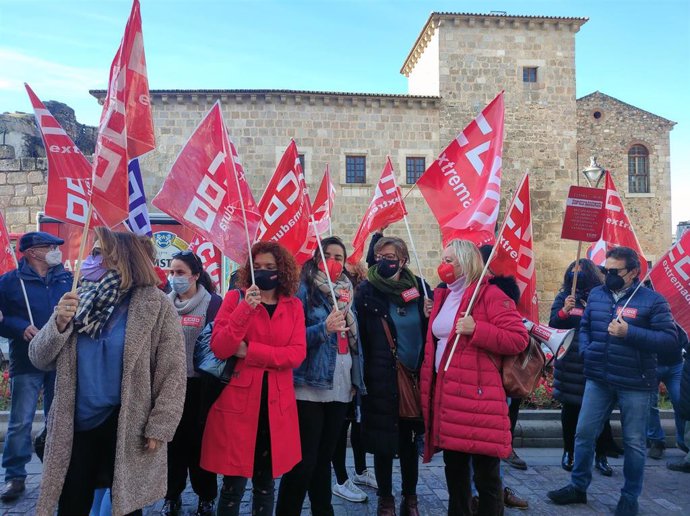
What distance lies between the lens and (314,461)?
3.50m

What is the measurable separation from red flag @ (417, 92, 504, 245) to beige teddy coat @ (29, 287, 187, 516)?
2465 millimetres

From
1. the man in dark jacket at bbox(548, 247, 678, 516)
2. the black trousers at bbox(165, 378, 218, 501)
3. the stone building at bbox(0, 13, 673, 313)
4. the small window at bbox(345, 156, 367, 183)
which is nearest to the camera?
the black trousers at bbox(165, 378, 218, 501)

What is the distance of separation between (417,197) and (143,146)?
1787 cm

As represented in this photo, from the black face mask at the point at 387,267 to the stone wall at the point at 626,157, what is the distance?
22762 mm

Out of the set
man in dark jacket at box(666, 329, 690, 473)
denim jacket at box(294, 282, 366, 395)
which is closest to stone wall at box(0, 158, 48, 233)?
denim jacket at box(294, 282, 366, 395)

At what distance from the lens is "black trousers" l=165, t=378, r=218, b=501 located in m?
4.02

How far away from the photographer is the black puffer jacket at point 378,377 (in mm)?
3854

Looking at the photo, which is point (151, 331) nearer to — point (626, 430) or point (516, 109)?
point (626, 430)

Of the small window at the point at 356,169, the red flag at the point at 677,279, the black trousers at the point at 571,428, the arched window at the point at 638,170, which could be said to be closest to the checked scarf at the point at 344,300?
the black trousers at the point at 571,428

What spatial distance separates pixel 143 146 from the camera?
3723 millimetres

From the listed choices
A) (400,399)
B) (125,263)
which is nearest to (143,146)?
(125,263)

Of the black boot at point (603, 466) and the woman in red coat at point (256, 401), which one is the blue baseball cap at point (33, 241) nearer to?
the woman in red coat at point (256, 401)

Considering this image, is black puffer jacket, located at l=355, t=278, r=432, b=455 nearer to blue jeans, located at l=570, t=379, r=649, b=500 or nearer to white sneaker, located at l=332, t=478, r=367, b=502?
white sneaker, located at l=332, t=478, r=367, b=502

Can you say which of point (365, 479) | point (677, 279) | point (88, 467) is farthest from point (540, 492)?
point (88, 467)
